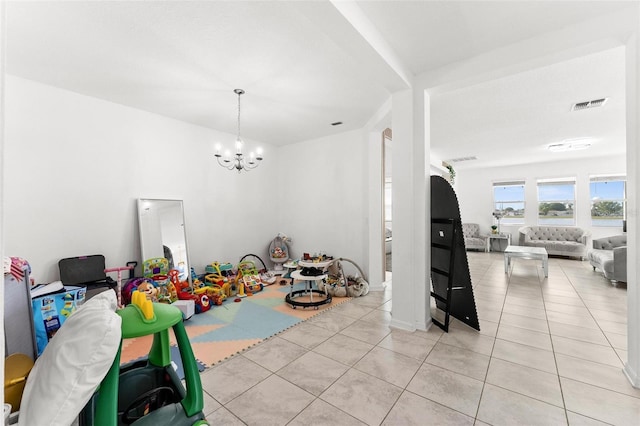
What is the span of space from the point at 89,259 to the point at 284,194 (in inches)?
147

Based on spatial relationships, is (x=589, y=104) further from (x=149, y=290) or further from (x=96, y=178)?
(x=96, y=178)

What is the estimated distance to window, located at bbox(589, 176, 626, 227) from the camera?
718 centimetres

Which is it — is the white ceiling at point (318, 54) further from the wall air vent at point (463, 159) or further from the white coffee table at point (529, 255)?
the wall air vent at point (463, 159)

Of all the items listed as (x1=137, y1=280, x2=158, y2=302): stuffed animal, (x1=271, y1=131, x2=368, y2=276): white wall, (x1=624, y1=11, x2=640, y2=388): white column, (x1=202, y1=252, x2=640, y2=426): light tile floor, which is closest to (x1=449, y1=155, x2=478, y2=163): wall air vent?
(x1=271, y1=131, x2=368, y2=276): white wall

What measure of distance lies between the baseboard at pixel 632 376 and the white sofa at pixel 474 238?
6.44 meters

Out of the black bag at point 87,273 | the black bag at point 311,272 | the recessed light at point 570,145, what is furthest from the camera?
the recessed light at point 570,145

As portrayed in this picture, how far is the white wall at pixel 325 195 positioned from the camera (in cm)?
Answer: 515

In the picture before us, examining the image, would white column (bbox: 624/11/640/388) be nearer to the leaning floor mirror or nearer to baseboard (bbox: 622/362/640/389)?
baseboard (bbox: 622/362/640/389)

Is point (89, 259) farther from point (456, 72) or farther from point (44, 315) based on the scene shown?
point (456, 72)

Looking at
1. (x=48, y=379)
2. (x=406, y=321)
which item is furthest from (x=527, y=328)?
(x=48, y=379)

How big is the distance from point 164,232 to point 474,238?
29.1ft

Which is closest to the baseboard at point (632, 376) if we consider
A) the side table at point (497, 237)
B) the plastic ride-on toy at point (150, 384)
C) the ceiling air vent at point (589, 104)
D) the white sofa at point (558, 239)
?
the plastic ride-on toy at point (150, 384)

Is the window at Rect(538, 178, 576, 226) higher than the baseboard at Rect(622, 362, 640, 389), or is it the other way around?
the window at Rect(538, 178, 576, 226)

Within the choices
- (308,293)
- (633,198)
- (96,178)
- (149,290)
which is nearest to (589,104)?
(633,198)
